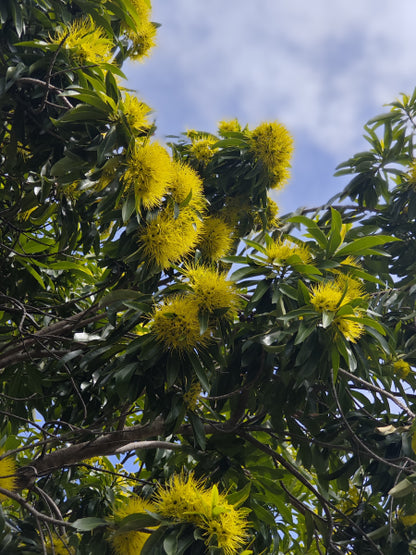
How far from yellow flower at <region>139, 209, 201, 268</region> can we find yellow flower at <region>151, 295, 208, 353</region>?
235 millimetres

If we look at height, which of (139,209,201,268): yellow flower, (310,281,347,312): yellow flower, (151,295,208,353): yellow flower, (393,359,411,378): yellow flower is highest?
(139,209,201,268): yellow flower

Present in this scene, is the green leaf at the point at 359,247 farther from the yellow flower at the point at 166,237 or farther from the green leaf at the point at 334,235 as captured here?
the yellow flower at the point at 166,237

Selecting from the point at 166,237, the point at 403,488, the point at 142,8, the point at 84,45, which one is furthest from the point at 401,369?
the point at 142,8

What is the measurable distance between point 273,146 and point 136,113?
815mm

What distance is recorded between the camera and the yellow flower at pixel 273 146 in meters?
3.17

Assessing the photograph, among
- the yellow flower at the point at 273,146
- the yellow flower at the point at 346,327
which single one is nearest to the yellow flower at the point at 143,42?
the yellow flower at the point at 273,146

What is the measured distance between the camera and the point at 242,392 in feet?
9.76

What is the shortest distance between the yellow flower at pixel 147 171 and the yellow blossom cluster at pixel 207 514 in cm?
109

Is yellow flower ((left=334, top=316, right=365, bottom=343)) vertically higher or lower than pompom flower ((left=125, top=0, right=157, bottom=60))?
lower

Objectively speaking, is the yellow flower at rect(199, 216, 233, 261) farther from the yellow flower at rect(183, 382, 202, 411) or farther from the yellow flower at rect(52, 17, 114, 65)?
the yellow flower at rect(52, 17, 114, 65)

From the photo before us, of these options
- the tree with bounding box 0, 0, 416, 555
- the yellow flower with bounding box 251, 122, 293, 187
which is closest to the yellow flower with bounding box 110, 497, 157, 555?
the tree with bounding box 0, 0, 416, 555

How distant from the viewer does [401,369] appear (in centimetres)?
318

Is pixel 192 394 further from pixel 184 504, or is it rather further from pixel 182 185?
pixel 182 185

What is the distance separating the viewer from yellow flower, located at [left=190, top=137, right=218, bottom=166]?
3498mm
